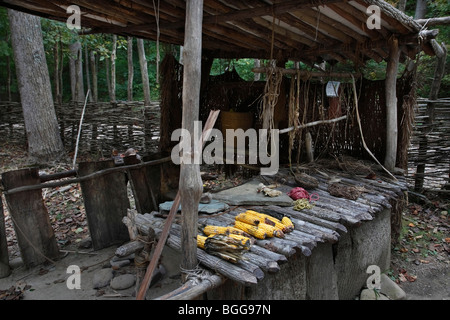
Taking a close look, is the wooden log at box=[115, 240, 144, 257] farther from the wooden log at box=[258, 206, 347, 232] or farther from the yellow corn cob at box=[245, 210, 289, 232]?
the wooden log at box=[258, 206, 347, 232]

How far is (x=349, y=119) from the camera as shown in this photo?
573cm

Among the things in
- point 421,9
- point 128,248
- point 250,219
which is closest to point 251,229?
point 250,219

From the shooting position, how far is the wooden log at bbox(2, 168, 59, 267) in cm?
336

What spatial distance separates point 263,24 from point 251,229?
278 cm

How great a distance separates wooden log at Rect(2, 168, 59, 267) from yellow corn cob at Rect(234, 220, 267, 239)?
2393 mm

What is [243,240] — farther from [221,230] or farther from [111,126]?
[111,126]

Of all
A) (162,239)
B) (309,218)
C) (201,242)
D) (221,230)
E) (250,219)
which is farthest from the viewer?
(309,218)

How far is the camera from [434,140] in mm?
6566

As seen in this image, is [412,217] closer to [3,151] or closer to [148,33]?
[148,33]

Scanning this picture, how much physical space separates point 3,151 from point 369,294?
9904mm

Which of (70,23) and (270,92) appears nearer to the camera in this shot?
(70,23)

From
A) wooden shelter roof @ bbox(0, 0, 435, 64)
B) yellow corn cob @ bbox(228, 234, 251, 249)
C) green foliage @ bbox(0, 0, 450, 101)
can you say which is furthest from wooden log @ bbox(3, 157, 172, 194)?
yellow corn cob @ bbox(228, 234, 251, 249)

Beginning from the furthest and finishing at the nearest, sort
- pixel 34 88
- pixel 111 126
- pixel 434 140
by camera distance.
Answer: pixel 111 126 < pixel 34 88 < pixel 434 140
